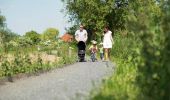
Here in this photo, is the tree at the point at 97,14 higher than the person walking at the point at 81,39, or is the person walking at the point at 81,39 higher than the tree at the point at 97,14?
the tree at the point at 97,14

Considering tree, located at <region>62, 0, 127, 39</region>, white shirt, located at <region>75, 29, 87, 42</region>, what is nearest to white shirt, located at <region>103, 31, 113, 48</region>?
white shirt, located at <region>75, 29, 87, 42</region>

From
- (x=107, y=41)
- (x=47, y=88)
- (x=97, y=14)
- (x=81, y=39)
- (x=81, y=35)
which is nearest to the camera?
(x=47, y=88)

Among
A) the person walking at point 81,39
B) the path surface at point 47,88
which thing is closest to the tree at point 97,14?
the person walking at point 81,39

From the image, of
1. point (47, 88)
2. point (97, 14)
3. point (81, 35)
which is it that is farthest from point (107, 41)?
point (97, 14)

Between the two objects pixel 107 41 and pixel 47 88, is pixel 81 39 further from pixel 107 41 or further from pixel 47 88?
pixel 47 88

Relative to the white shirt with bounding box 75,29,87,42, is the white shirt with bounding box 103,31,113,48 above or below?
below

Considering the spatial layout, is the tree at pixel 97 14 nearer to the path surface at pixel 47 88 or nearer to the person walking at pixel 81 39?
the person walking at pixel 81 39

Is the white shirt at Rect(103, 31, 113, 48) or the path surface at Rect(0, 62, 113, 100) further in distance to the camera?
the white shirt at Rect(103, 31, 113, 48)

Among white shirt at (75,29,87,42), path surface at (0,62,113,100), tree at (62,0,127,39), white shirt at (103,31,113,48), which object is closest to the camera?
path surface at (0,62,113,100)

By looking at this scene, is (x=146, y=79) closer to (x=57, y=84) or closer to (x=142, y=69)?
(x=142, y=69)

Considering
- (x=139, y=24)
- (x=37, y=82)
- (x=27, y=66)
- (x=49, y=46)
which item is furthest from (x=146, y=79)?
(x=49, y=46)

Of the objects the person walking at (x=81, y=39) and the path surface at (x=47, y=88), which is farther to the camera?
the person walking at (x=81, y=39)

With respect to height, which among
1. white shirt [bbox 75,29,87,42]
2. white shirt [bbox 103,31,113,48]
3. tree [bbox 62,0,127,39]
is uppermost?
tree [bbox 62,0,127,39]

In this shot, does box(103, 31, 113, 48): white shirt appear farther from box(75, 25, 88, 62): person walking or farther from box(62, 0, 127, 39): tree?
box(62, 0, 127, 39): tree
